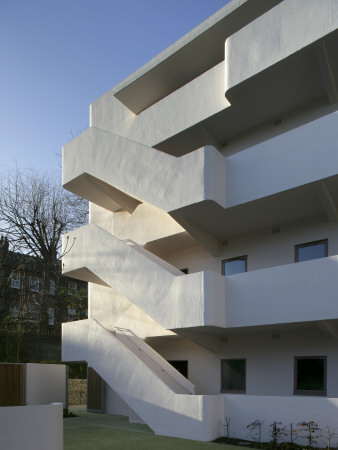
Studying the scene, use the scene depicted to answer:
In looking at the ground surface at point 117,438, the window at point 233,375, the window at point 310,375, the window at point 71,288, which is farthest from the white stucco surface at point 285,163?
the window at point 71,288

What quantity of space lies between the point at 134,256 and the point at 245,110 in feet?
19.8

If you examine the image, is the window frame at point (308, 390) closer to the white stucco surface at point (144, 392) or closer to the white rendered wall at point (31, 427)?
the white stucco surface at point (144, 392)

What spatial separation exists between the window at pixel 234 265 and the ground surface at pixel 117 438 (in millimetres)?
5670

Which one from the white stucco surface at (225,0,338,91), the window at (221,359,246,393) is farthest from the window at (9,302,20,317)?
the white stucco surface at (225,0,338,91)

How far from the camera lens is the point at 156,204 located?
46.8 feet

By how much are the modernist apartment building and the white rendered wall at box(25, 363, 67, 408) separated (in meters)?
2.35

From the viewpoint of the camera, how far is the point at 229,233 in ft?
50.0

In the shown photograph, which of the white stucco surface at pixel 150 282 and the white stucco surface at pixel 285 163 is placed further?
the white stucco surface at pixel 150 282

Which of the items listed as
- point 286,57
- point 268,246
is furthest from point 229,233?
point 286,57

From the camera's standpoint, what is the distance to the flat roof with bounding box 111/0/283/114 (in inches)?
570

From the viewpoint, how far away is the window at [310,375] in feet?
40.8

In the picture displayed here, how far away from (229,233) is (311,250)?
2.98m

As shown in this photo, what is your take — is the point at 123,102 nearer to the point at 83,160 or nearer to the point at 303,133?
the point at 83,160

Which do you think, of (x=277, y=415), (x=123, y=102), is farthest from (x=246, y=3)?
(x=277, y=415)
